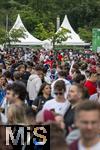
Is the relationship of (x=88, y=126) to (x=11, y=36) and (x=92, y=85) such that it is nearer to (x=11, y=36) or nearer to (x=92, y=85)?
(x=92, y=85)

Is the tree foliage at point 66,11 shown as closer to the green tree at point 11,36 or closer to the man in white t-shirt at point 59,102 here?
the green tree at point 11,36

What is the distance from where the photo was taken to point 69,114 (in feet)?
25.2

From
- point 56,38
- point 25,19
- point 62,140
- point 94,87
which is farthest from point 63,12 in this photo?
point 62,140

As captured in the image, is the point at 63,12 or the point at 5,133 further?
the point at 63,12

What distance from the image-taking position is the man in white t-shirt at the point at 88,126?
481cm

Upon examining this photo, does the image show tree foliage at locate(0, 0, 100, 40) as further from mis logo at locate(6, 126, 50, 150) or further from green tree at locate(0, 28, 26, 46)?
mis logo at locate(6, 126, 50, 150)

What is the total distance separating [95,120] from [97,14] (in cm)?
9149

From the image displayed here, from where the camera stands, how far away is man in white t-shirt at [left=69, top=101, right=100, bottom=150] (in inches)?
189

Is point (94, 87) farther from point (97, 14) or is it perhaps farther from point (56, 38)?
point (97, 14)

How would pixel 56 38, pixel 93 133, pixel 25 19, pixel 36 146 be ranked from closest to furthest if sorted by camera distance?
1. pixel 93 133
2. pixel 36 146
3. pixel 56 38
4. pixel 25 19

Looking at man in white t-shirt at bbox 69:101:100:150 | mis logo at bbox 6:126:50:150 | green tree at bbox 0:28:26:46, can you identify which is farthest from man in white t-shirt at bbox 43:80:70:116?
green tree at bbox 0:28:26:46

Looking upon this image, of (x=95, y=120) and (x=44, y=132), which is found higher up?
(x=95, y=120)

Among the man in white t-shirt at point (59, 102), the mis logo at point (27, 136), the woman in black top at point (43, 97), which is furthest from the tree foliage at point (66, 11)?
the mis logo at point (27, 136)

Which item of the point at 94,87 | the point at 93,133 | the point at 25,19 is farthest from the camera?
the point at 25,19
